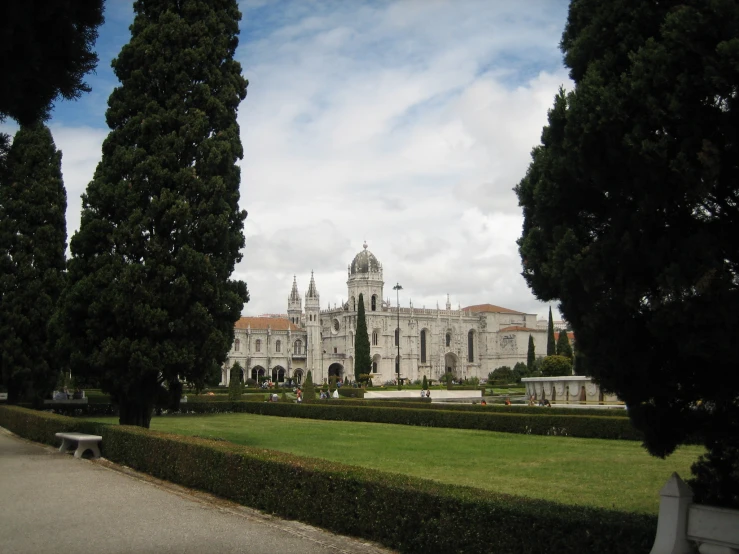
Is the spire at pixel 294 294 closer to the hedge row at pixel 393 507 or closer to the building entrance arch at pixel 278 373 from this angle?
the building entrance arch at pixel 278 373

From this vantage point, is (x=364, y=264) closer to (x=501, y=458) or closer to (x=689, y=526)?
(x=501, y=458)

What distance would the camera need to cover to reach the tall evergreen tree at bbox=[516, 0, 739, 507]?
422 centimetres

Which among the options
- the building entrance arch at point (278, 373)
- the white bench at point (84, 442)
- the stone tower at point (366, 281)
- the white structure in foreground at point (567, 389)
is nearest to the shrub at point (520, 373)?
the stone tower at point (366, 281)

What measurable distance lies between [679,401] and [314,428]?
17.0 meters

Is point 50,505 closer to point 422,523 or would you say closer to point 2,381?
point 422,523

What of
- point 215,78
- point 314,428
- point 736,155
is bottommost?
point 314,428

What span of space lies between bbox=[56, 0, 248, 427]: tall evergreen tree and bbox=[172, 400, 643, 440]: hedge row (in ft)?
26.7

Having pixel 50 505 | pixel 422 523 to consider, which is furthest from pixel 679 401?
pixel 50 505

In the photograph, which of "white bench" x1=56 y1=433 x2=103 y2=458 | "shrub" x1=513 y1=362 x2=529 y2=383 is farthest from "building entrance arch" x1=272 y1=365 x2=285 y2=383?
"white bench" x1=56 y1=433 x2=103 y2=458

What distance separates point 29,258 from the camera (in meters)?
21.7

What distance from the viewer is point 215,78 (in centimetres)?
1561

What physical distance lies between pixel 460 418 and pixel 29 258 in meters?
13.7

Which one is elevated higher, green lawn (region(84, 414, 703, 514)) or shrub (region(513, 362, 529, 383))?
shrub (region(513, 362, 529, 383))

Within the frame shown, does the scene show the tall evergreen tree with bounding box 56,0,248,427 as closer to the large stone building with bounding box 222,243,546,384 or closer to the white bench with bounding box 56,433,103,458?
the white bench with bounding box 56,433,103,458
